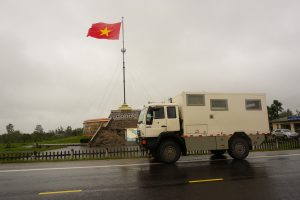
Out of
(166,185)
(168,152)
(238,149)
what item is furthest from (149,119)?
(166,185)

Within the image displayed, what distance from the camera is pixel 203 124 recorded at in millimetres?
14195

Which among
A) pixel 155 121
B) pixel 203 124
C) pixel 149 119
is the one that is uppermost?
pixel 149 119

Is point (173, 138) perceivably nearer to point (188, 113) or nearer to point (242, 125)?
point (188, 113)

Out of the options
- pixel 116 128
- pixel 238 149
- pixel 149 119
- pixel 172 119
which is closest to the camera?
pixel 149 119

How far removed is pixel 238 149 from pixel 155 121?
16.2 ft

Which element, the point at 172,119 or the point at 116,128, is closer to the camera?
the point at 172,119

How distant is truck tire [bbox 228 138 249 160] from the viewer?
1445 centimetres

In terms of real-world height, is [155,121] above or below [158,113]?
below

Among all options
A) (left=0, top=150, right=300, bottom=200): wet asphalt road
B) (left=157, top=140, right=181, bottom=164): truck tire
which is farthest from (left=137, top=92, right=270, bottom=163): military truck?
(left=0, top=150, right=300, bottom=200): wet asphalt road

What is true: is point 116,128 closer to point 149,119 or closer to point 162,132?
point 149,119

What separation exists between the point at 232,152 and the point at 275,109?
268ft

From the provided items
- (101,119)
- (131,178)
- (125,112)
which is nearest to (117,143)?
(125,112)

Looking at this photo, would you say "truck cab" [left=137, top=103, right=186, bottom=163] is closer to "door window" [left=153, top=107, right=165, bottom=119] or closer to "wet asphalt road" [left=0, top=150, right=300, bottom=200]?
"door window" [left=153, top=107, right=165, bottom=119]

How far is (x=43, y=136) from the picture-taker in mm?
63625
